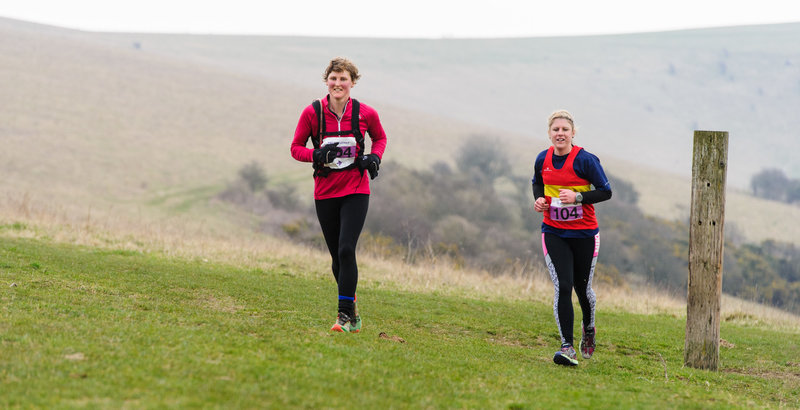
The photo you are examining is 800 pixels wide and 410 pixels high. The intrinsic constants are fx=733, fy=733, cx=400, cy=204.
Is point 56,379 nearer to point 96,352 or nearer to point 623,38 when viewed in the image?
point 96,352

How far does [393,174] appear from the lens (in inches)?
1821

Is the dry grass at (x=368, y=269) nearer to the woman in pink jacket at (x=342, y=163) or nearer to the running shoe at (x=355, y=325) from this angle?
the running shoe at (x=355, y=325)

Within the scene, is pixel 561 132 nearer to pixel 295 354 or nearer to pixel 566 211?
pixel 566 211

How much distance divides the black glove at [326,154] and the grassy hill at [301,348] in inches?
64.9

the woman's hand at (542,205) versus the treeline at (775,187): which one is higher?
the treeline at (775,187)

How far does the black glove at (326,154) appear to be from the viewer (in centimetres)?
711

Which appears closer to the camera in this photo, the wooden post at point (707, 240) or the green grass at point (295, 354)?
the green grass at point (295, 354)

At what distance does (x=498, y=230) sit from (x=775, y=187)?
175ft

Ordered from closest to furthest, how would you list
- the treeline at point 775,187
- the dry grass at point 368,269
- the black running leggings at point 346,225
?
the black running leggings at point 346,225 → the dry grass at point 368,269 → the treeline at point 775,187

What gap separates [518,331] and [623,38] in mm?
186155

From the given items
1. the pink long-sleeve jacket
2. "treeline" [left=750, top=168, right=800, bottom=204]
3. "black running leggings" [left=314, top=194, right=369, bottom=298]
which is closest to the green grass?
"black running leggings" [left=314, top=194, right=369, bottom=298]

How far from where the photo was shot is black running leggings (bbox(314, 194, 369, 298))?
7184 mm

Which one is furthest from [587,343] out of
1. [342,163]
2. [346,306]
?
[342,163]

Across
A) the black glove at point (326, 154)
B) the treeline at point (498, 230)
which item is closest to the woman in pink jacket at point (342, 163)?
the black glove at point (326, 154)
